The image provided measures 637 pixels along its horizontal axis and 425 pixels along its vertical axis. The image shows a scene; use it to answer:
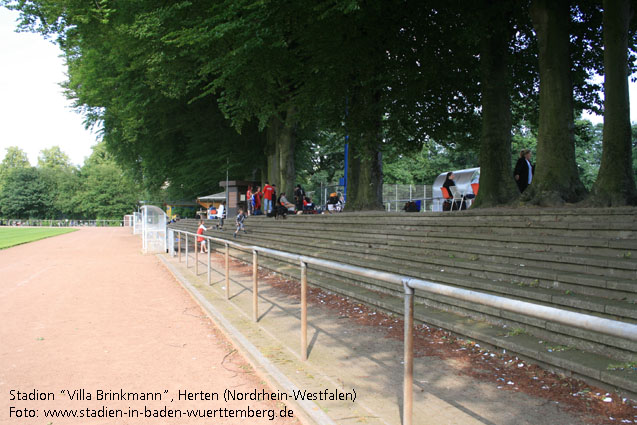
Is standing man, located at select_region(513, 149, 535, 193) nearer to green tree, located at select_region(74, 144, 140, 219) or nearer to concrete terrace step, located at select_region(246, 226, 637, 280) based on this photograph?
concrete terrace step, located at select_region(246, 226, 637, 280)

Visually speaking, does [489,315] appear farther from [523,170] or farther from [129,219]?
[129,219]

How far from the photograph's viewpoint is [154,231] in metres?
22.5

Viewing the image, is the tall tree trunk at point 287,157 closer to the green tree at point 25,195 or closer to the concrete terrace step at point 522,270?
the concrete terrace step at point 522,270

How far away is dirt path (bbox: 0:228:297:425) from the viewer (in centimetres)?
403

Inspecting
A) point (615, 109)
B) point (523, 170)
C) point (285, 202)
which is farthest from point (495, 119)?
point (285, 202)

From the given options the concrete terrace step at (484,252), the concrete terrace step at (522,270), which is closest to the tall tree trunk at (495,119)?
the concrete terrace step at (484,252)

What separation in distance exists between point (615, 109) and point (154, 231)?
1913 centimetres

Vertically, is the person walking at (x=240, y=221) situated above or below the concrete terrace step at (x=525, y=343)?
above

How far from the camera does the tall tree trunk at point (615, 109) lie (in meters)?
7.23

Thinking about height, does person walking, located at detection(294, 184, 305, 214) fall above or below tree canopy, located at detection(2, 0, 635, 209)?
below

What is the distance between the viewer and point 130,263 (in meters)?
17.9

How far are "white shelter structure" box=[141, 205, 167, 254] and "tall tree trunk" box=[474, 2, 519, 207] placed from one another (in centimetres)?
1586

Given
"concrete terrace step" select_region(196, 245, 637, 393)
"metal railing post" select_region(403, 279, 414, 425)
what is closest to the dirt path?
"metal railing post" select_region(403, 279, 414, 425)

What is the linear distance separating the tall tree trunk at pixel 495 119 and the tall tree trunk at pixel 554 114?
1.48 meters
